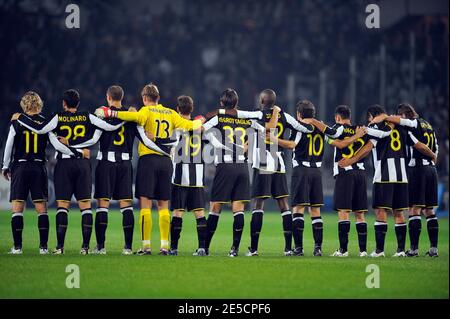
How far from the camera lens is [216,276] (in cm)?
1117

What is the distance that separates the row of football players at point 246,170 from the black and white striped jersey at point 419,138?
0.02 m

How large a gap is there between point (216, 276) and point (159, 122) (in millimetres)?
2994

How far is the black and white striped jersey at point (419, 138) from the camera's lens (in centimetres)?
1429

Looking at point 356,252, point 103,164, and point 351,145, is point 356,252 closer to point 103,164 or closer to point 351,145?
point 351,145

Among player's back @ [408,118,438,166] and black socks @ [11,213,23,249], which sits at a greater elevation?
player's back @ [408,118,438,166]

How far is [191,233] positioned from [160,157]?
235 inches

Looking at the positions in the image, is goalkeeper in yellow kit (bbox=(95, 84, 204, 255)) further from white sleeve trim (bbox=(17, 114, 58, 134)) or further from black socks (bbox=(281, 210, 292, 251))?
black socks (bbox=(281, 210, 292, 251))

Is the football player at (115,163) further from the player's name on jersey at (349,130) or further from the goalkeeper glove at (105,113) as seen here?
the player's name on jersey at (349,130)

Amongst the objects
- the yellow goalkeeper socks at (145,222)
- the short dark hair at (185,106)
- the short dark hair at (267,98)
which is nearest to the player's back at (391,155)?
the short dark hair at (267,98)

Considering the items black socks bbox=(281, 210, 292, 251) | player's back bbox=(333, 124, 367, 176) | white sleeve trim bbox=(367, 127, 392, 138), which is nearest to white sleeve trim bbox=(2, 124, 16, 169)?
black socks bbox=(281, 210, 292, 251)

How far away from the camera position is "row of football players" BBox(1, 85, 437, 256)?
13.3m

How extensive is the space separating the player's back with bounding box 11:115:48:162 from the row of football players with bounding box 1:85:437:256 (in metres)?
0.17

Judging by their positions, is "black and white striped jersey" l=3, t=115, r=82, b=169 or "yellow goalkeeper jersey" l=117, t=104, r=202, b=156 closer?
"black and white striped jersey" l=3, t=115, r=82, b=169

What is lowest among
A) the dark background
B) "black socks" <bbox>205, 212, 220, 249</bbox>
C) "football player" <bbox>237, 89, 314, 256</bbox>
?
"black socks" <bbox>205, 212, 220, 249</bbox>
